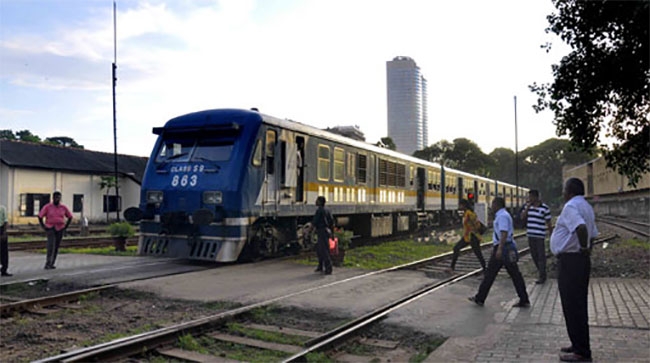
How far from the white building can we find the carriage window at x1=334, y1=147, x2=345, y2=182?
20.1 m

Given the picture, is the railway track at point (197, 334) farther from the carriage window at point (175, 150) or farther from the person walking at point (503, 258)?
the carriage window at point (175, 150)

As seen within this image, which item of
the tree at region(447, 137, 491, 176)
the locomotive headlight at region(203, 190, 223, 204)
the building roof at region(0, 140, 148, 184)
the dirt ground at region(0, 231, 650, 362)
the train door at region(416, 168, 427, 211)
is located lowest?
the dirt ground at region(0, 231, 650, 362)

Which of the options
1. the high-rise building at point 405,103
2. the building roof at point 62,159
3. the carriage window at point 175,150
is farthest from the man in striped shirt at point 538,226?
the high-rise building at point 405,103

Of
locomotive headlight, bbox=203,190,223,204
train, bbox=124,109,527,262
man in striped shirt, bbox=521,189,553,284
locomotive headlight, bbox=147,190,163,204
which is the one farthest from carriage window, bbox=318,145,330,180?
man in striped shirt, bbox=521,189,553,284

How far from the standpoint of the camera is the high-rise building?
164875 millimetres

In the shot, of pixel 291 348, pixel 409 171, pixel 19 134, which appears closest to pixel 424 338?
pixel 291 348

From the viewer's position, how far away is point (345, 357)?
18.4 ft

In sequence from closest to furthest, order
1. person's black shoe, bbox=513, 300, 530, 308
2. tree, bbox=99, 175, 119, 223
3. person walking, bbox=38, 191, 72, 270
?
person's black shoe, bbox=513, 300, 530, 308, person walking, bbox=38, 191, 72, 270, tree, bbox=99, 175, 119, 223

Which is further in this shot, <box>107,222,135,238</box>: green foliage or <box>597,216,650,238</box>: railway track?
<box>597,216,650,238</box>: railway track

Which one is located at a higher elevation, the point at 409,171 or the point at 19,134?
the point at 19,134

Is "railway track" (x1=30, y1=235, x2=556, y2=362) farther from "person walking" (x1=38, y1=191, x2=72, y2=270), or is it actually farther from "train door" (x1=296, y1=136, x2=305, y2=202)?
"person walking" (x1=38, y1=191, x2=72, y2=270)

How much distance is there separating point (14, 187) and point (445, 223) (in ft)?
78.8

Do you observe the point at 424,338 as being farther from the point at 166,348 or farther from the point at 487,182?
the point at 487,182

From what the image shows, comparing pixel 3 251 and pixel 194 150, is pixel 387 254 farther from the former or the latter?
pixel 3 251
